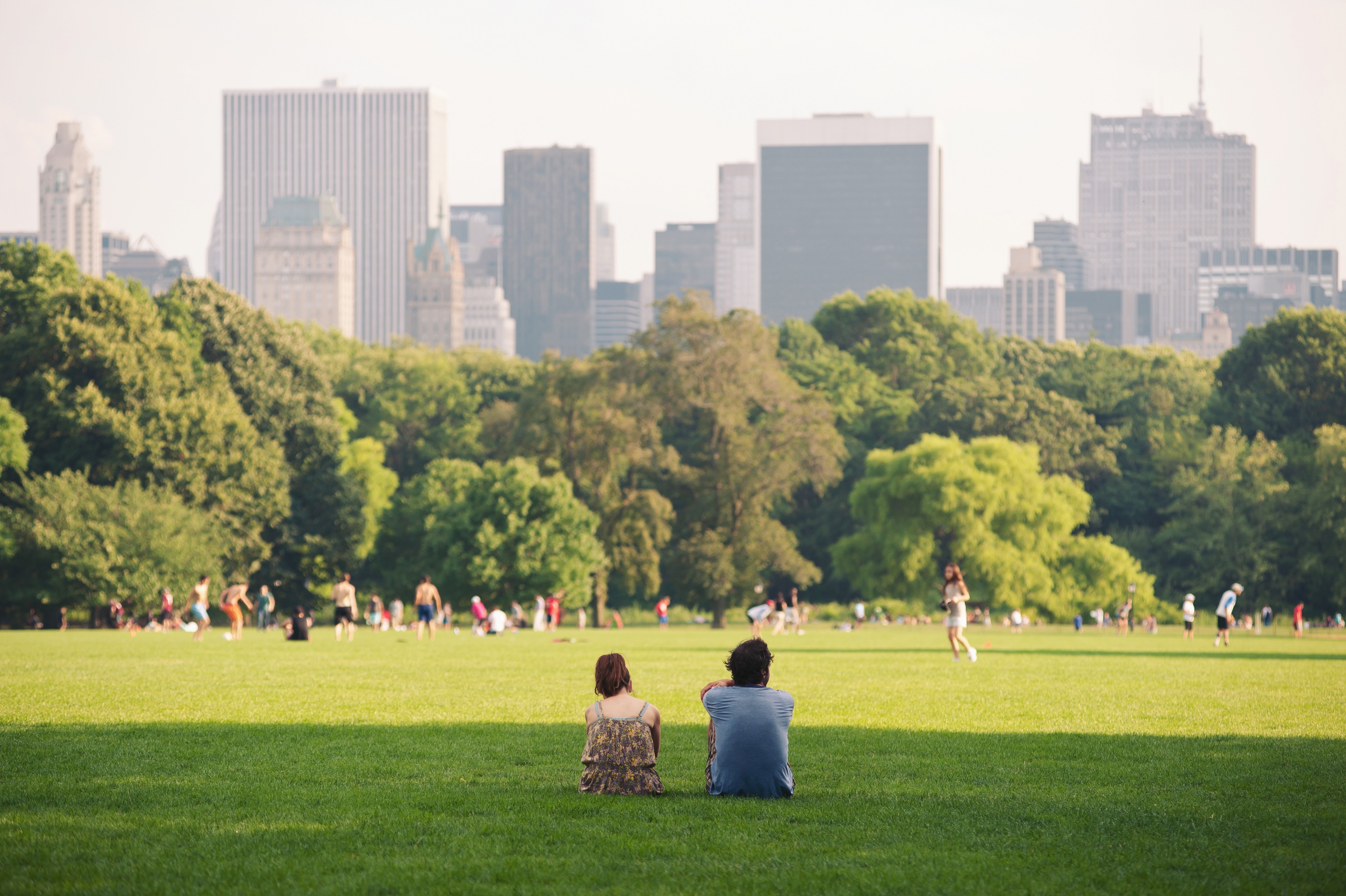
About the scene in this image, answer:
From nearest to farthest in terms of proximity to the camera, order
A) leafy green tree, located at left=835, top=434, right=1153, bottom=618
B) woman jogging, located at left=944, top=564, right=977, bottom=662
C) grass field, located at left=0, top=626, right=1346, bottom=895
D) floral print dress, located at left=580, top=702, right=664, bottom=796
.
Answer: grass field, located at left=0, top=626, right=1346, bottom=895, floral print dress, located at left=580, top=702, right=664, bottom=796, woman jogging, located at left=944, top=564, right=977, bottom=662, leafy green tree, located at left=835, top=434, right=1153, bottom=618

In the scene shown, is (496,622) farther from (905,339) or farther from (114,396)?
(905,339)

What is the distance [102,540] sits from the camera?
50.4 m

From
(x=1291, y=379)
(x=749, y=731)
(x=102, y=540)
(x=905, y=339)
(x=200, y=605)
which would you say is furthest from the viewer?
(x=905, y=339)

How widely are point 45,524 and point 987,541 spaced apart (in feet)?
127

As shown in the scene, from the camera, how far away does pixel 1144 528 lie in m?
76.9

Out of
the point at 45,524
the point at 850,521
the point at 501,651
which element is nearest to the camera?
the point at 501,651

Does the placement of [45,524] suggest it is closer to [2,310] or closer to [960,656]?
[2,310]

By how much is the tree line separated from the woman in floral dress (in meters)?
44.1

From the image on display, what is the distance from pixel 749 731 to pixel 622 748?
2.98 feet

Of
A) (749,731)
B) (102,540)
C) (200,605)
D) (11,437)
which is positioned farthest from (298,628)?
(749,731)

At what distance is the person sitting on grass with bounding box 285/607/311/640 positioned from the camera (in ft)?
115

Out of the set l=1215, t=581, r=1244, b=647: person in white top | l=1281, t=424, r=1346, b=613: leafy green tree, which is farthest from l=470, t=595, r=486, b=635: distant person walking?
l=1281, t=424, r=1346, b=613: leafy green tree

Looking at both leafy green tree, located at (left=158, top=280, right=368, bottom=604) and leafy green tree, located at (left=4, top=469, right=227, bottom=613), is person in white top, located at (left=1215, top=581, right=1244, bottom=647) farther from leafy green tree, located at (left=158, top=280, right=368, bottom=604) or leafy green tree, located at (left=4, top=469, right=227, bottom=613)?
leafy green tree, located at (left=158, top=280, right=368, bottom=604)

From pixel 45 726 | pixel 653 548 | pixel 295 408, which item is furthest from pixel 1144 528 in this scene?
pixel 45 726
